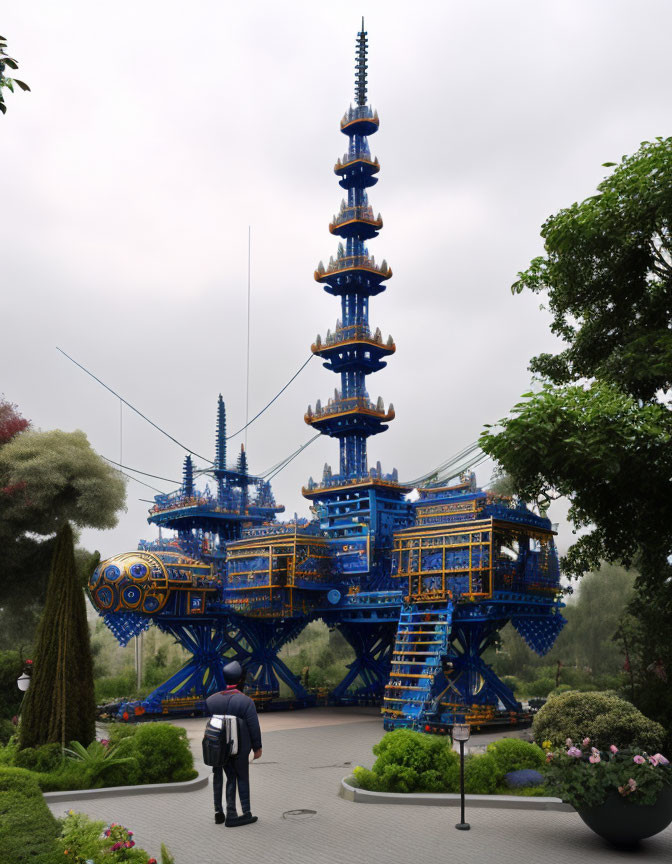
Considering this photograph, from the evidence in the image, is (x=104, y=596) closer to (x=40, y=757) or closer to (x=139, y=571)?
(x=139, y=571)

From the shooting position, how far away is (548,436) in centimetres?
1437

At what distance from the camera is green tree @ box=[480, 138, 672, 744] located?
47.0 ft

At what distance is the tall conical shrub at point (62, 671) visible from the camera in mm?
16938

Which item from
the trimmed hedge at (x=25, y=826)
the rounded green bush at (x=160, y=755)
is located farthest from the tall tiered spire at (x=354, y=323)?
the trimmed hedge at (x=25, y=826)

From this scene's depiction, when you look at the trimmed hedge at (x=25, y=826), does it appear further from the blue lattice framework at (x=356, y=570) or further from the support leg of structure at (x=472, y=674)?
the support leg of structure at (x=472, y=674)

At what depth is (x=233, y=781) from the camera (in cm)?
1273

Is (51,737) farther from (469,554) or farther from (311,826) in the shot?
(469,554)

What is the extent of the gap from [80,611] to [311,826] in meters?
7.05

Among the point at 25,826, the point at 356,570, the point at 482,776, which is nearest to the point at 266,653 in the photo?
the point at 356,570

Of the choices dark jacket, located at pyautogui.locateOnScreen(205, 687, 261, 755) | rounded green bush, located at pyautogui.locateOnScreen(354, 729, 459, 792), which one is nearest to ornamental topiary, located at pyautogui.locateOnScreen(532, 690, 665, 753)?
rounded green bush, located at pyautogui.locateOnScreen(354, 729, 459, 792)

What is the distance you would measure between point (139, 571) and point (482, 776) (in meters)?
17.3

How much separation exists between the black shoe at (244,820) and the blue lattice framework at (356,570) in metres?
9.62

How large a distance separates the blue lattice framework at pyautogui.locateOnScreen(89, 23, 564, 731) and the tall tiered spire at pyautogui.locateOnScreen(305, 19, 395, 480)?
0.21 feet

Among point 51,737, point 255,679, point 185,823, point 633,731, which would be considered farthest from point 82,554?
point 633,731
